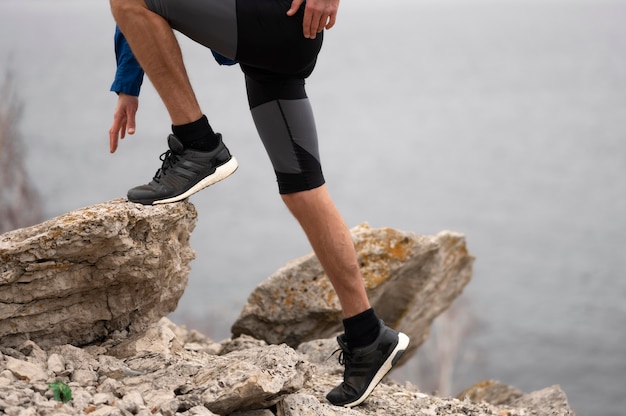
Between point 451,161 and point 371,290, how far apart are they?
384 feet

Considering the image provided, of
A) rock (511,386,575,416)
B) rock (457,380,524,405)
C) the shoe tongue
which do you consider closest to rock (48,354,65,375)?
the shoe tongue

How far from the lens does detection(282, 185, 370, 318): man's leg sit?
148 inches

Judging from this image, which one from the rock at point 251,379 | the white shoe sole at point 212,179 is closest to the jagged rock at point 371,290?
the rock at point 251,379

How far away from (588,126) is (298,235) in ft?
194

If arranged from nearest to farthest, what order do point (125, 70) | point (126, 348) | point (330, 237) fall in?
1. point (330, 237)
2. point (125, 70)
3. point (126, 348)

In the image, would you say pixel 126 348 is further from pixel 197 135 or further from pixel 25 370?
pixel 197 135

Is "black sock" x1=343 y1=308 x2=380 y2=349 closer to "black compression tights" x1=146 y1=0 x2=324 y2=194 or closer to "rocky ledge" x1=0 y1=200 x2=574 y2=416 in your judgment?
"rocky ledge" x1=0 y1=200 x2=574 y2=416

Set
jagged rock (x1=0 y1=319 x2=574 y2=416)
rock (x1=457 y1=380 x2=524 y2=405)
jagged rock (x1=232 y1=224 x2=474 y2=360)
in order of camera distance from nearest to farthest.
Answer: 1. jagged rock (x1=0 y1=319 x2=574 y2=416)
2. jagged rock (x1=232 y1=224 x2=474 y2=360)
3. rock (x1=457 y1=380 x2=524 y2=405)

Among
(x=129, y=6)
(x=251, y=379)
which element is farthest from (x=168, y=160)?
(x=251, y=379)

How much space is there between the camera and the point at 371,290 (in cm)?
643

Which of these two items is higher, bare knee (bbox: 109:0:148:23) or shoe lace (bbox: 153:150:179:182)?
bare knee (bbox: 109:0:148:23)

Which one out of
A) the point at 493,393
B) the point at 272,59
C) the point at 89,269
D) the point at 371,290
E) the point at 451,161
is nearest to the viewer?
the point at 272,59

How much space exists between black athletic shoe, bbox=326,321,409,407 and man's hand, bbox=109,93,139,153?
1.46 meters

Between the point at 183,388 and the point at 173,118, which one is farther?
the point at 173,118
